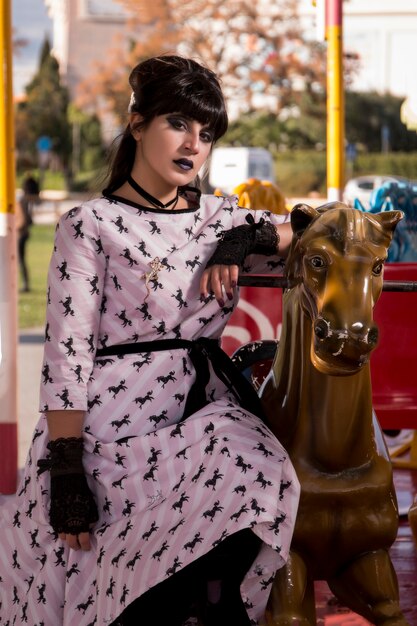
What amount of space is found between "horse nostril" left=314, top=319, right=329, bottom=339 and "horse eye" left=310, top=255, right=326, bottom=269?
0.16m

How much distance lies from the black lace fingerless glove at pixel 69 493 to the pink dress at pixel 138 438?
0.06 metres

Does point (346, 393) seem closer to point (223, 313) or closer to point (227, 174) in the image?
point (223, 313)

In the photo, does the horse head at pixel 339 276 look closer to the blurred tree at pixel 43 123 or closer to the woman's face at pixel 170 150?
the woman's face at pixel 170 150

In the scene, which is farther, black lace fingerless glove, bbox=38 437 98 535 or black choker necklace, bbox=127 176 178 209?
black choker necklace, bbox=127 176 178 209

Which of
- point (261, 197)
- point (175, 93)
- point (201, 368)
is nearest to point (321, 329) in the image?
point (201, 368)

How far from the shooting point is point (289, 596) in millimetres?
2426

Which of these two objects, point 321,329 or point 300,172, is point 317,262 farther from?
point 300,172

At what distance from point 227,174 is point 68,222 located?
21.4 m

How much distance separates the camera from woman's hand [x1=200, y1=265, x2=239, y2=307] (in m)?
2.54

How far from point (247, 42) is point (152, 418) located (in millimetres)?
36156

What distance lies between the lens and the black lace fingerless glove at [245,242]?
257 cm

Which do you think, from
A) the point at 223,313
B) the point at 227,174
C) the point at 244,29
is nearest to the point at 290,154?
the point at 244,29

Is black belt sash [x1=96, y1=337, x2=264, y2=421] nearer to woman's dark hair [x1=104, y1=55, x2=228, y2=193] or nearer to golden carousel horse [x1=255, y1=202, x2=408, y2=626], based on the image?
golden carousel horse [x1=255, y1=202, x2=408, y2=626]

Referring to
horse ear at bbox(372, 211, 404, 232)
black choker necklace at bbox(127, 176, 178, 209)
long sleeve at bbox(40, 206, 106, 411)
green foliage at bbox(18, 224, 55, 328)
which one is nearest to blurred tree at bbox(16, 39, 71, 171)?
green foliage at bbox(18, 224, 55, 328)
